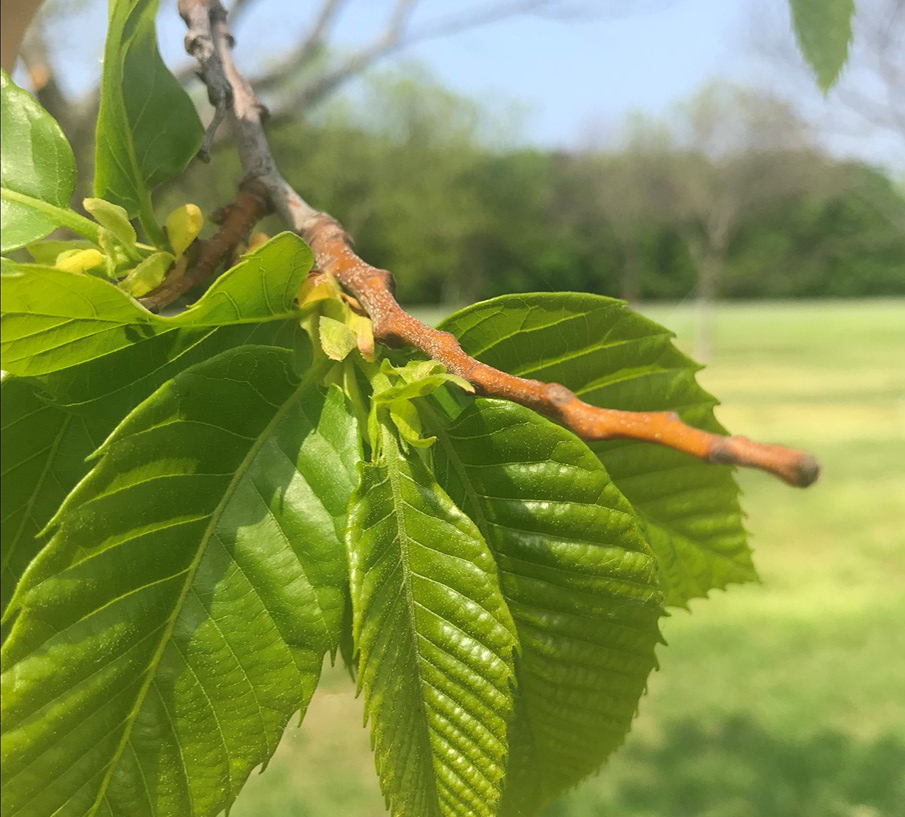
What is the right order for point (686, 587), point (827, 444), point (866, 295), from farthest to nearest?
point (866, 295) → point (827, 444) → point (686, 587)

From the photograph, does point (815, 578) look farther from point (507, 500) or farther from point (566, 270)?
point (566, 270)

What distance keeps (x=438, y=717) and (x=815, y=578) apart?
5.60m

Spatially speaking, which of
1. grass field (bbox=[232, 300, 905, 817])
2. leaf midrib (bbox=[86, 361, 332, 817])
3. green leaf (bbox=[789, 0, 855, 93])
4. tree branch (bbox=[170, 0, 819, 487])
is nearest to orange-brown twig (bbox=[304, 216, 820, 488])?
tree branch (bbox=[170, 0, 819, 487])

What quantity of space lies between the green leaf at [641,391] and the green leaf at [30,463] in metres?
0.26

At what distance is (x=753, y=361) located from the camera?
15727mm

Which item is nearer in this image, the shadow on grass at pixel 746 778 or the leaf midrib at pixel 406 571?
the leaf midrib at pixel 406 571

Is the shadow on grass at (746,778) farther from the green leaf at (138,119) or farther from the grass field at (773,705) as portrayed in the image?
the green leaf at (138,119)

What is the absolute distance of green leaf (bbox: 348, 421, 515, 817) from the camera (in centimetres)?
50

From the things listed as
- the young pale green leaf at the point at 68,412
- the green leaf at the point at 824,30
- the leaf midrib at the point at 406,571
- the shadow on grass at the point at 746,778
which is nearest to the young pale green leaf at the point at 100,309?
the young pale green leaf at the point at 68,412

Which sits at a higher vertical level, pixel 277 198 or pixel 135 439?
pixel 277 198

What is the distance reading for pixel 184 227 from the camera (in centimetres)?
66

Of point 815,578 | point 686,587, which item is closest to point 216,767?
point 686,587

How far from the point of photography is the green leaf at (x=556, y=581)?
53 cm

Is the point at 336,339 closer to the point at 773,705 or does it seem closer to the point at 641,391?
the point at 641,391
